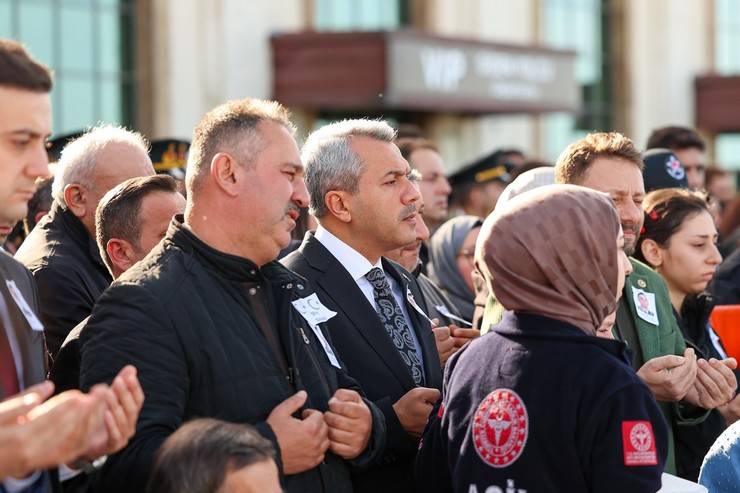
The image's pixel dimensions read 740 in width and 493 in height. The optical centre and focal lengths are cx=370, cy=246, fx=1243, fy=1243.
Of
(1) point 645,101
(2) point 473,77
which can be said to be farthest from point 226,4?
(1) point 645,101

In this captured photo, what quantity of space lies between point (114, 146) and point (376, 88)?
9.20m

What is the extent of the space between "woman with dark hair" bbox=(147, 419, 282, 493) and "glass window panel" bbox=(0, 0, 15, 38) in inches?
381

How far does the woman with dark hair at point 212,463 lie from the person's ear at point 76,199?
1990 mm

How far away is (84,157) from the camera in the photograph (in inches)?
187

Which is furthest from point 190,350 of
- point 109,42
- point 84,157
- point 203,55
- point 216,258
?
point 203,55

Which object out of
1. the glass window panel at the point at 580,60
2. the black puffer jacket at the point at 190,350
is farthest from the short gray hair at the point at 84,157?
the glass window panel at the point at 580,60

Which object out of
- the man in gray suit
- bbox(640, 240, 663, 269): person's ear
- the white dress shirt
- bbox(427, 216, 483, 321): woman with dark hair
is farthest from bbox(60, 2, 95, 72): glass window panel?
the man in gray suit

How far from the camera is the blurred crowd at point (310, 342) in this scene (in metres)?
2.76

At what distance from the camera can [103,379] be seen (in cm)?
297

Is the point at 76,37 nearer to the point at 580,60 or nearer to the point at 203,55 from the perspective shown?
the point at 203,55

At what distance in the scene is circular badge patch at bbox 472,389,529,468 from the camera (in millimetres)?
2979

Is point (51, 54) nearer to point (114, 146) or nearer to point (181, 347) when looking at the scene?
point (114, 146)

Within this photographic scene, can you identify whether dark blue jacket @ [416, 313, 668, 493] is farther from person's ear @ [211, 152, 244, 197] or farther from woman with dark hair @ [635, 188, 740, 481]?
woman with dark hair @ [635, 188, 740, 481]

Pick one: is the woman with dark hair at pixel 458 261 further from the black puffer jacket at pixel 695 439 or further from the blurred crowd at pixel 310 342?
the blurred crowd at pixel 310 342
